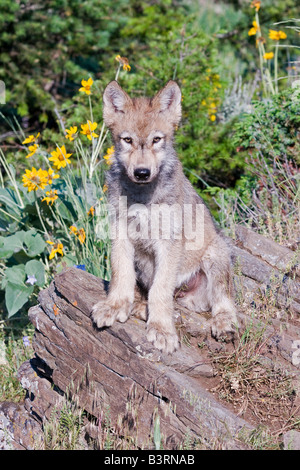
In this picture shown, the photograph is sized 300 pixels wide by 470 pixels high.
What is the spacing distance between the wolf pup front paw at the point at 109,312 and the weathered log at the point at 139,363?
0.06 m

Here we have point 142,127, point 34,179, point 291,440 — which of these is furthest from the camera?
point 34,179

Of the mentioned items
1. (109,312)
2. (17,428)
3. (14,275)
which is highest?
(109,312)

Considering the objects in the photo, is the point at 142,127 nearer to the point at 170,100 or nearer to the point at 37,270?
the point at 170,100

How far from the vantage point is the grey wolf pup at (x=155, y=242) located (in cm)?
386

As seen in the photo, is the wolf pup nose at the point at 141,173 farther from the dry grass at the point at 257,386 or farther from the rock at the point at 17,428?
the rock at the point at 17,428

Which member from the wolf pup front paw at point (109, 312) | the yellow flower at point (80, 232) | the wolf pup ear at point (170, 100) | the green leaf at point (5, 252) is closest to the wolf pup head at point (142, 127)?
the wolf pup ear at point (170, 100)

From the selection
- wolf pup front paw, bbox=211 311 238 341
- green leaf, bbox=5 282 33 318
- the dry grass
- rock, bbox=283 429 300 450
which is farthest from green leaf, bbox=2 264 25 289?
rock, bbox=283 429 300 450

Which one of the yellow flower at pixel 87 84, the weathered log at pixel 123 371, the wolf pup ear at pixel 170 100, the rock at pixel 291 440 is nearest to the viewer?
the rock at pixel 291 440

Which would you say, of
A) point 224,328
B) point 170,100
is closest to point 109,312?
point 224,328

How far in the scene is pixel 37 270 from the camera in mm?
5066

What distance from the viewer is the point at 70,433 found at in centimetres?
343

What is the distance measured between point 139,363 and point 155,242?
0.92 metres
